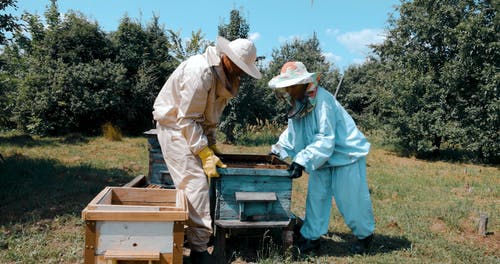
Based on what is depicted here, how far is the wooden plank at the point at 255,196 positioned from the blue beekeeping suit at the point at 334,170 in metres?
0.48

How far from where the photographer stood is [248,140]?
38.1 feet

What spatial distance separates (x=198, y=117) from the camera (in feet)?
9.34

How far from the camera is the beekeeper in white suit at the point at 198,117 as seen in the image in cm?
276

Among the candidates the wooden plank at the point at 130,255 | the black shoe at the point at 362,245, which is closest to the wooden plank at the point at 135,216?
the wooden plank at the point at 130,255

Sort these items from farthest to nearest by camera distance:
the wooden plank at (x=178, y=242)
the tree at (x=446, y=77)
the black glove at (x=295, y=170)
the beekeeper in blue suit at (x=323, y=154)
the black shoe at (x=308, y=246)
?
1. the tree at (x=446, y=77)
2. the black shoe at (x=308, y=246)
3. the beekeeper in blue suit at (x=323, y=154)
4. the black glove at (x=295, y=170)
5. the wooden plank at (x=178, y=242)

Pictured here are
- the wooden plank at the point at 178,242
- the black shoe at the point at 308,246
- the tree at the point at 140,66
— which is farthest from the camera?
the tree at the point at 140,66

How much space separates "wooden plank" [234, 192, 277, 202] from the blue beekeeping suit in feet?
1.57

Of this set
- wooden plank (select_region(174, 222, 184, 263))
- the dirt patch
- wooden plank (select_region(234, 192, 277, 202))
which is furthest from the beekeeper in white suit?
the dirt patch

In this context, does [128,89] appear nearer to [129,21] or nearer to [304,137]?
[129,21]

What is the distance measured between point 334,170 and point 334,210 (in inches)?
68.8

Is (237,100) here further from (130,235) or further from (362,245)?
(130,235)

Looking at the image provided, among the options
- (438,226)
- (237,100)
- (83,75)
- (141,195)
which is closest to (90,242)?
(141,195)

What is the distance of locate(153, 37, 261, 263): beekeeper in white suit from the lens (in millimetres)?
2760

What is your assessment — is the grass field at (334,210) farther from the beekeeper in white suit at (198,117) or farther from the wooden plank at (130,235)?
the wooden plank at (130,235)
